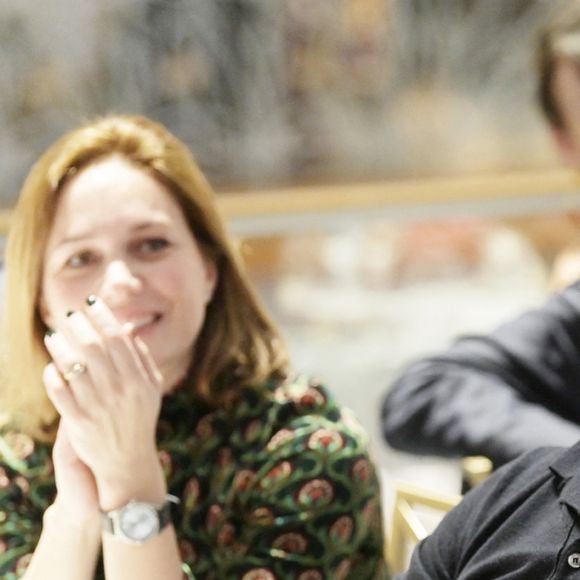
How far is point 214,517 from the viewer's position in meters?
1.21

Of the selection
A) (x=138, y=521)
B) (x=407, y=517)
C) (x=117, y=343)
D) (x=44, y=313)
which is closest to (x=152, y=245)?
(x=44, y=313)

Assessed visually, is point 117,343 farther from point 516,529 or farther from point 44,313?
point 516,529

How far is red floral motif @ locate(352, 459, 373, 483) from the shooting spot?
1.23m

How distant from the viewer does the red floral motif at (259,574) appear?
1.16 metres

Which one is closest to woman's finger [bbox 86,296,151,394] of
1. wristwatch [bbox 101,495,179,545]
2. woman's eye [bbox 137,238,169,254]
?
wristwatch [bbox 101,495,179,545]

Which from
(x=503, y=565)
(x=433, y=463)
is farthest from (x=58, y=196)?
(x=433, y=463)

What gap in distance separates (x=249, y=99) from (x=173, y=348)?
176cm

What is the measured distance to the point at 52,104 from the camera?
8.96 ft

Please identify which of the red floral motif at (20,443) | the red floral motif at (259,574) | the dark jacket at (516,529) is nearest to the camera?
the dark jacket at (516,529)

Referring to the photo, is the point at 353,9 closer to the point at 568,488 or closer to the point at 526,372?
the point at 526,372

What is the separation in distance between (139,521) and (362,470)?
308mm

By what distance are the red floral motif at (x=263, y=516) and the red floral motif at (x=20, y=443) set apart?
0.97ft

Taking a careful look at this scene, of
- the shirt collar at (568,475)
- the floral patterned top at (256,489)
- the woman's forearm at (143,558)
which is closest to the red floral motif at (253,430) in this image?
the floral patterned top at (256,489)

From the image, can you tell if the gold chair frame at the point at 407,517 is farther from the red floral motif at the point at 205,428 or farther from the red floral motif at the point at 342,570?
the red floral motif at the point at 205,428
